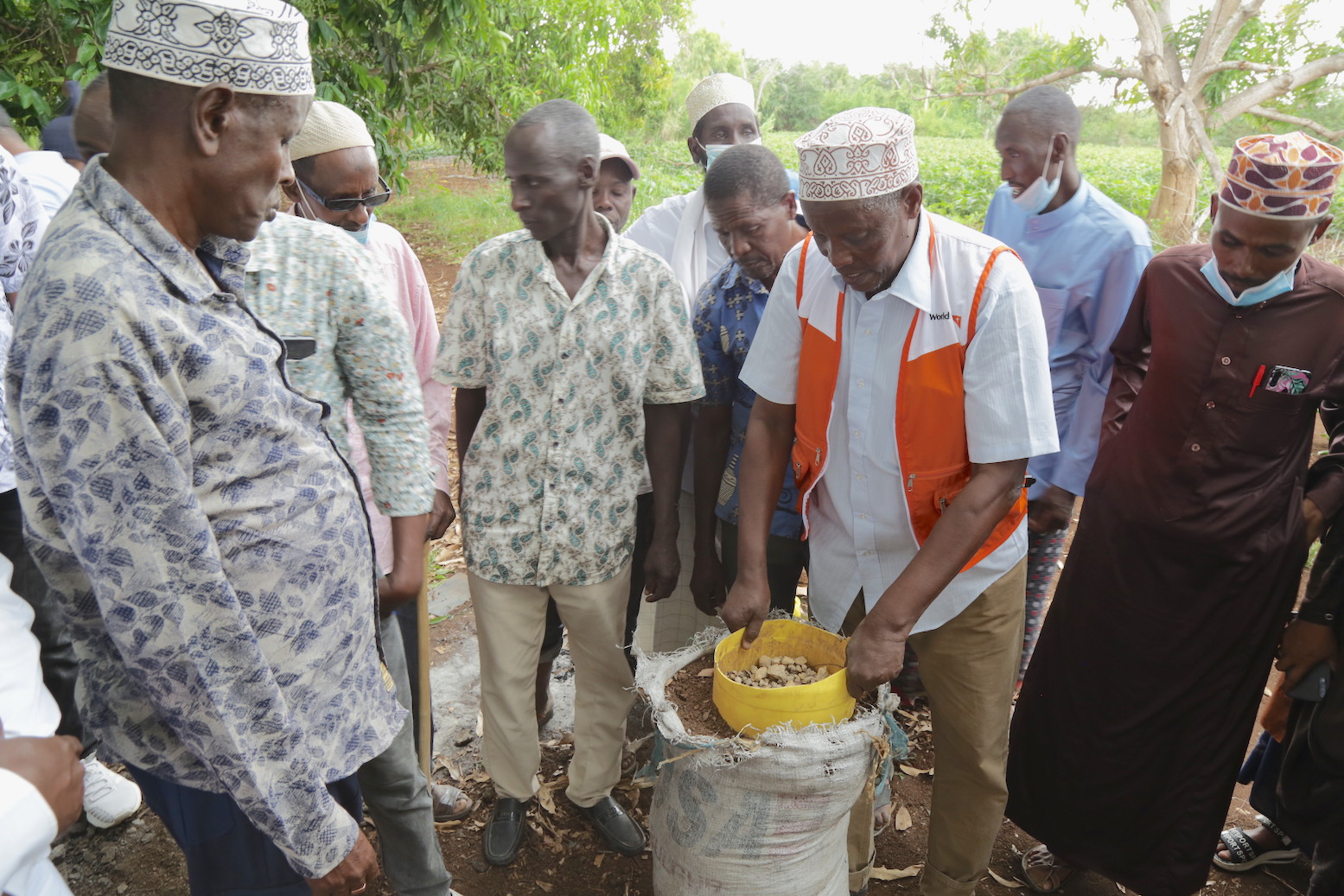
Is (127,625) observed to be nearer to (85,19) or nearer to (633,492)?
(633,492)

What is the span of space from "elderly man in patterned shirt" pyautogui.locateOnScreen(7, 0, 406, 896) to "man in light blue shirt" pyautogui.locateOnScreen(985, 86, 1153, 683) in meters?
2.56

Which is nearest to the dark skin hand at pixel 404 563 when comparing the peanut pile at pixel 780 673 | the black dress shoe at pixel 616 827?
the peanut pile at pixel 780 673

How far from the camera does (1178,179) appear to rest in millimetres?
9586

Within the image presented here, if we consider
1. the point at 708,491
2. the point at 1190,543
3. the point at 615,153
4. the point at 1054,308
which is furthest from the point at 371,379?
the point at 1054,308

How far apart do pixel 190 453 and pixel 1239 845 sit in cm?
326

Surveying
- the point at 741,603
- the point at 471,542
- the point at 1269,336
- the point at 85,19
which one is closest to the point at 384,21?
the point at 85,19

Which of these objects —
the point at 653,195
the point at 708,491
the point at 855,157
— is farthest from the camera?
the point at 653,195

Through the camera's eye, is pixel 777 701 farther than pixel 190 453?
Yes

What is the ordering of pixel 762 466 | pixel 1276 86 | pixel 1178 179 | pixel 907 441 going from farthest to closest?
pixel 1276 86
pixel 1178 179
pixel 762 466
pixel 907 441

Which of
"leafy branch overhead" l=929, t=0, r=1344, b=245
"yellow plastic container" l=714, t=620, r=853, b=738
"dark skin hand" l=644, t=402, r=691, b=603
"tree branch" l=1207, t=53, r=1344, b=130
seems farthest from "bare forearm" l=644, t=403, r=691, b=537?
"tree branch" l=1207, t=53, r=1344, b=130

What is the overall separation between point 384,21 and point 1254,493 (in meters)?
5.31

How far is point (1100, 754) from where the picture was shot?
9.11ft

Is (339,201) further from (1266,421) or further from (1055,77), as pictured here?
(1055,77)

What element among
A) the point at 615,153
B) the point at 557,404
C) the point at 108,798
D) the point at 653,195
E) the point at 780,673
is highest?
the point at 615,153
